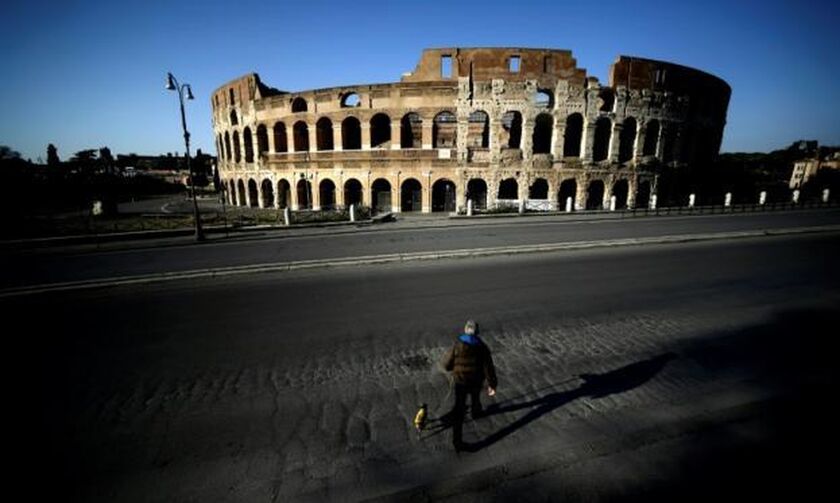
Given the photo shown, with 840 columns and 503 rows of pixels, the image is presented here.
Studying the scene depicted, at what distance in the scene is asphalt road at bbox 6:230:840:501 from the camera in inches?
141

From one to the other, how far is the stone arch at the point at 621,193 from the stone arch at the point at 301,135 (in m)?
25.6

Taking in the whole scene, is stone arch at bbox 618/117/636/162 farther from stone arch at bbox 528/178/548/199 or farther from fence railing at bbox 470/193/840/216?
stone arch at bbox 528/178/548/199

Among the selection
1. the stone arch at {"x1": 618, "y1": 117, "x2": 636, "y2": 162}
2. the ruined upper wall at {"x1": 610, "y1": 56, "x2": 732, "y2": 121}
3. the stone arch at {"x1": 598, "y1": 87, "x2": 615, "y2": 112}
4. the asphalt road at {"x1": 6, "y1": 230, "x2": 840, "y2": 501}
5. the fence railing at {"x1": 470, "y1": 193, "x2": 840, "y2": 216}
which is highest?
the ruined upper wall at {"x1": 610, "y1": 56, "x2": 732, "y2": 121}

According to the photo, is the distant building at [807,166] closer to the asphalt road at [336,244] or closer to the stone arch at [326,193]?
the asphalt road at [336,244]

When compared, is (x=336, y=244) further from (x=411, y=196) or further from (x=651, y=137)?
(x=651, y=137)

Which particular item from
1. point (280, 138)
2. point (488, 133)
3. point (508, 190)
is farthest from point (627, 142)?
point (280, 138)

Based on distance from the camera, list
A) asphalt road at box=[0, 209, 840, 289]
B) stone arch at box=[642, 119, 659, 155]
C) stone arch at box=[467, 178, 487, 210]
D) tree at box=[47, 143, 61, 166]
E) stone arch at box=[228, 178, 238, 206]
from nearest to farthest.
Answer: asphalt road at box=[0, 209, 840, 289]
stone arch at box=[467, 178, 487, 210]
stone arch at box=[642, 119, 659, 155]
stone arch at box=[228, 178, 238, 206]
tree at box=[47, 143, 61, 166]

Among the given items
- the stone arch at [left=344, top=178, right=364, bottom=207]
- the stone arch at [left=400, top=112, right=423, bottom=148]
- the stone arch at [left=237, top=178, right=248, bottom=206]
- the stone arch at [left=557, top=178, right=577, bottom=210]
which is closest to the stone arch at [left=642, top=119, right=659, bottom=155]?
the stone arch at [left=557, top=178, right=577, bottom=210]

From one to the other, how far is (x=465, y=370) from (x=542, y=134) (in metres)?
29.6

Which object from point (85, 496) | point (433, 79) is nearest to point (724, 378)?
point (85, 496)

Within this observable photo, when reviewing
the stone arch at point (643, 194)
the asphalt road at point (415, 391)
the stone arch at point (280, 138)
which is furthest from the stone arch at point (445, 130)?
the asphalt road at point (415, 391)

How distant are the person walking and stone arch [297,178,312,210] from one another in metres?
27.8

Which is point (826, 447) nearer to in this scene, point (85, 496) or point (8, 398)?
point (85, 496)

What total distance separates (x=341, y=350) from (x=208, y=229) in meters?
15.7
